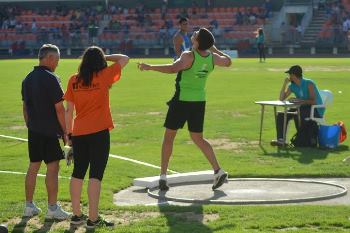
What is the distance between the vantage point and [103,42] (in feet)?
216

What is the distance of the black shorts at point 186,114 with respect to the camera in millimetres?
10703

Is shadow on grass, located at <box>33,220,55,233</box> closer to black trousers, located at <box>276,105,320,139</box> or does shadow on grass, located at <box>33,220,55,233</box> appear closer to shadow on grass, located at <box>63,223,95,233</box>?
shadow on grass, located at <box>63,223,95,233</box>

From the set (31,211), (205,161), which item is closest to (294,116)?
(205,161)

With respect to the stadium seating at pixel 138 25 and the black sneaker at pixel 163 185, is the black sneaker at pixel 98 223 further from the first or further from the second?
the stadium seating at pixel 138 25

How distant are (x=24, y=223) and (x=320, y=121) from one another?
7.47 m

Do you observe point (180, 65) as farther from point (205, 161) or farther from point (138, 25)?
point (138, 25)

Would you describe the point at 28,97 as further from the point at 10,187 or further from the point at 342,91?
the point at 342,91

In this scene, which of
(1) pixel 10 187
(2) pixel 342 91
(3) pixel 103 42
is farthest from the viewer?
(3) pixel 103 42

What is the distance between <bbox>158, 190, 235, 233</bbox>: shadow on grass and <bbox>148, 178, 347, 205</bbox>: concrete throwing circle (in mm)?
251

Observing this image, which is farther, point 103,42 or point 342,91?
point 103,42

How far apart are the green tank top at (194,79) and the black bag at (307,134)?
462cm

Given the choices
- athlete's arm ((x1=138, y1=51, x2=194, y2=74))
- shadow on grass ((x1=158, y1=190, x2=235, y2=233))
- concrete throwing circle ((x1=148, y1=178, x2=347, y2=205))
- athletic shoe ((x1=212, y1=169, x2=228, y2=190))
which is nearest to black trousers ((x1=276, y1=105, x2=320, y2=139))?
concrete throwing circle ((x1=148, y1=178, x2=347, y2=205))

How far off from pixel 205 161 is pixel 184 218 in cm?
473

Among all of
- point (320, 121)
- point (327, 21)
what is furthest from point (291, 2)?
point (320, 121)
